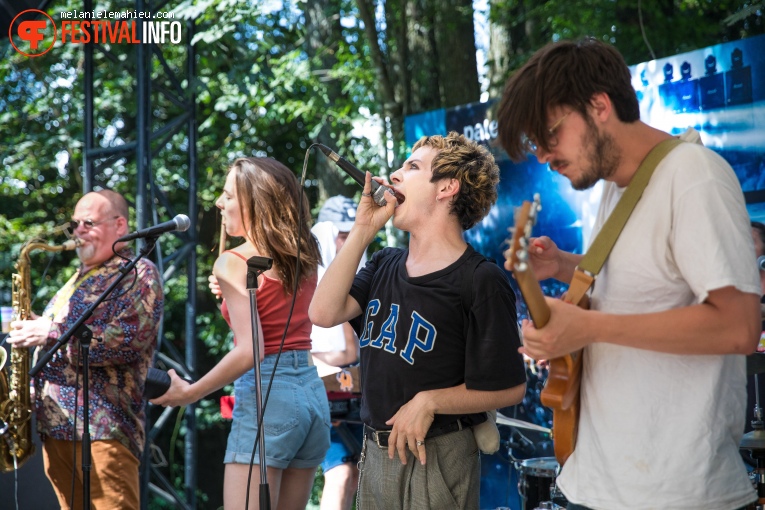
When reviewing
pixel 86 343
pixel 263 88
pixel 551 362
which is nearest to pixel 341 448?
pixel 86 343

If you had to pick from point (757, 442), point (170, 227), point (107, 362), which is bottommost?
point (757, 442)

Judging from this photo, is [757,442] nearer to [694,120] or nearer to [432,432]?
[694,120]

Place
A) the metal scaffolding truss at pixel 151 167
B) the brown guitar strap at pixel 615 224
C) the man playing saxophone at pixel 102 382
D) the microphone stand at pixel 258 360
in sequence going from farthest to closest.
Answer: the metal scaffolding truss at pixel 151 167
the man playing saxophone at pixel 102 382
the microphone stand at pixel 258 360
the brown guitar strap at pixel 615 224

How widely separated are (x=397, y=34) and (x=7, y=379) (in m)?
5.18

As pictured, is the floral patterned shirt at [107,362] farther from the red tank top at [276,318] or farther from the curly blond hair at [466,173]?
the curly blond hair at [466,173]

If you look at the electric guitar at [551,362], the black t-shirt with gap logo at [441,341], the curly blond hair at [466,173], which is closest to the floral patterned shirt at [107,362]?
the black t-shirt with gap logo at [441,341]

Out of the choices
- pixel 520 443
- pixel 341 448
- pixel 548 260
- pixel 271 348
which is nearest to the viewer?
pixel 548 260

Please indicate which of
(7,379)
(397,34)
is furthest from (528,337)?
(397,34)

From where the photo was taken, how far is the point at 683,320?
1632 mm

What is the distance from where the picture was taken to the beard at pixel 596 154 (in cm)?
184

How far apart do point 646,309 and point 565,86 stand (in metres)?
0.54

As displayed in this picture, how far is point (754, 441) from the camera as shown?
3467mm

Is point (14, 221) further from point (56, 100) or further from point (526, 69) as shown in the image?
point (526, 69)

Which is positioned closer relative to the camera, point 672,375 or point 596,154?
point 672,375
